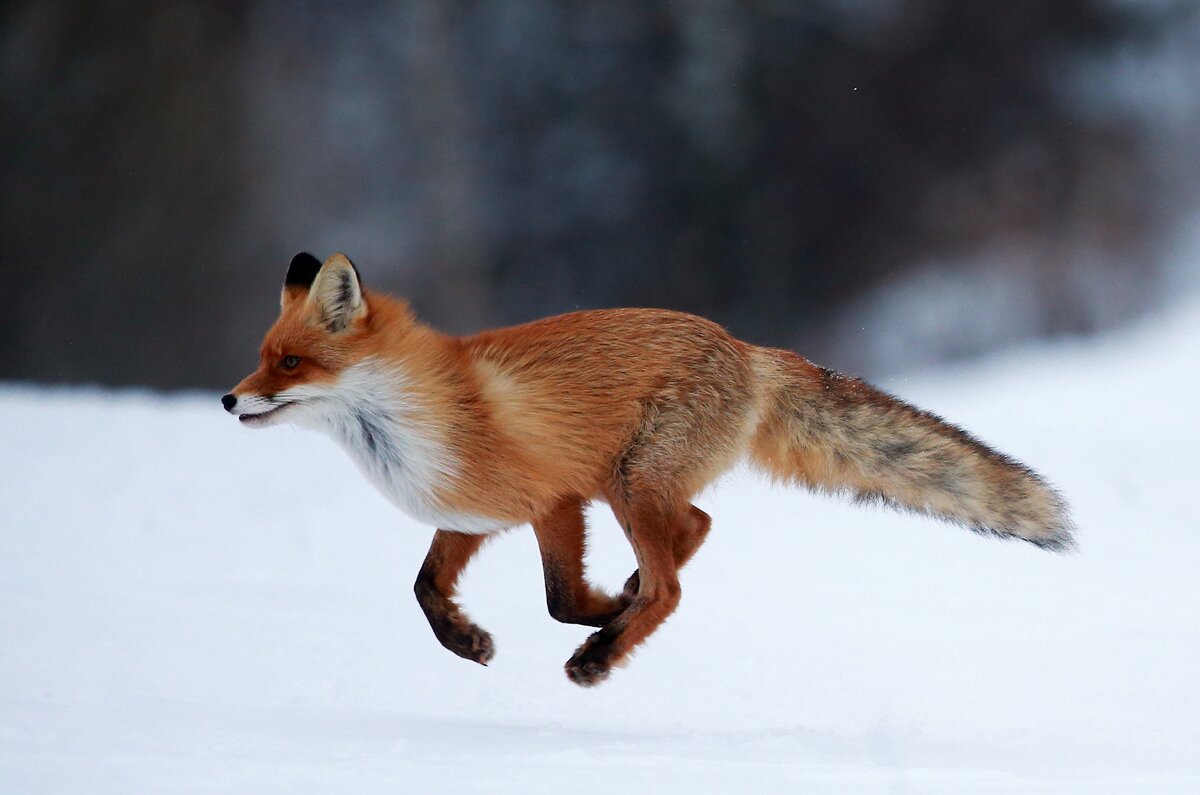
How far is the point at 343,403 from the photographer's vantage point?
9.27 feet

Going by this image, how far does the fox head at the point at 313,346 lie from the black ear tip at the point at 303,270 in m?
0.01

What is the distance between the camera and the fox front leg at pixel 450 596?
3.07 meters

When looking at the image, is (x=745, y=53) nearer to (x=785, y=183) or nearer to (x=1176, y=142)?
(x=785, y=183)

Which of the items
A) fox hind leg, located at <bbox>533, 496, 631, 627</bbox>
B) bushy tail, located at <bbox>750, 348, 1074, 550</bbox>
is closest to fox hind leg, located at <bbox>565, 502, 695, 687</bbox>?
fox hind leg, located at <bbox>533, 496, 631, 627</bbox>

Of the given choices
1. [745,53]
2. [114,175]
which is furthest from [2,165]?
[745,53]

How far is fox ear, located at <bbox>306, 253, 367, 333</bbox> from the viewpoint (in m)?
2.75

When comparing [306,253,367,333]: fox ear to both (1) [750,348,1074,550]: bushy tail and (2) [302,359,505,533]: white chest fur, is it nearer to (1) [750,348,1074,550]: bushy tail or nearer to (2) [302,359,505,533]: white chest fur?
(2) [302,359,505,533]: white chest fur

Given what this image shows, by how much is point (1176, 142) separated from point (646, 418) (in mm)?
7660

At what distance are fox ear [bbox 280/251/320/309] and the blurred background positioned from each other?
5673 mm

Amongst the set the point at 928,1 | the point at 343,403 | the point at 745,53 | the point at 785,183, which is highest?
the point at 928,1

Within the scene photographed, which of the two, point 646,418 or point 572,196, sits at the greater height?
point 572,196

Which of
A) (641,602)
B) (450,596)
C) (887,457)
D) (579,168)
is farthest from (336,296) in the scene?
(579,168)

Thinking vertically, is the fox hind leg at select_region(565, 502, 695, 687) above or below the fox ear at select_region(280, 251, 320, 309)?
below

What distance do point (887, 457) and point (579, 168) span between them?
6.07 m
